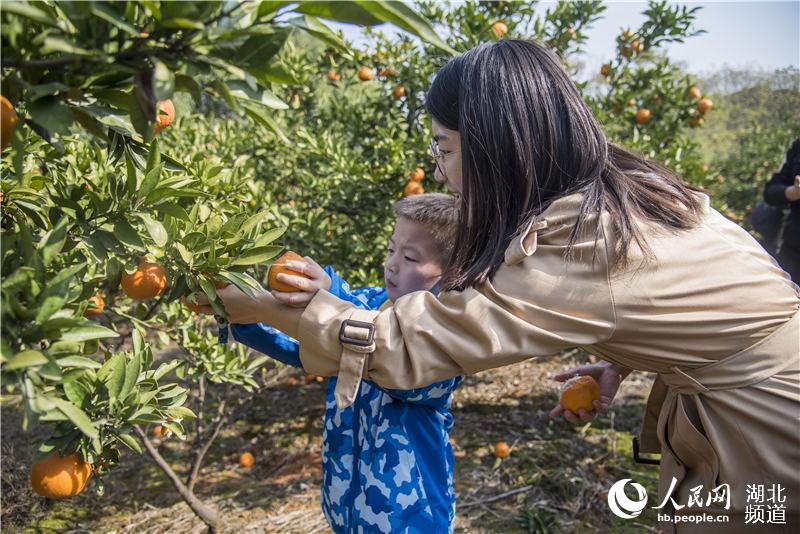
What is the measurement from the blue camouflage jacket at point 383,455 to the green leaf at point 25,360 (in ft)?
2.44

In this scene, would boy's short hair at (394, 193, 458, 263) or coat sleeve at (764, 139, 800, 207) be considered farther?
coat sleeve at (764, 139, 800, 207)

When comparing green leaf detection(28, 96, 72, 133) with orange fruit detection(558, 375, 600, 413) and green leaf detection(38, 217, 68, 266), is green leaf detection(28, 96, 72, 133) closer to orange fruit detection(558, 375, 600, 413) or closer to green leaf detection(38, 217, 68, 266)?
green leaf detection(38, 217, 68, 266)

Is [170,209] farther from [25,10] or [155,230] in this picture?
[25,10]

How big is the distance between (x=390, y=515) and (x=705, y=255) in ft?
3.17

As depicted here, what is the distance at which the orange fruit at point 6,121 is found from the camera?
812 millimetres


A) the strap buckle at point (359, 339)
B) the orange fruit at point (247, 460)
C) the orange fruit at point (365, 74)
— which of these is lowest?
the orange fruit at point (247, 460)

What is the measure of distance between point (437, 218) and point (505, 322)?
71 cm

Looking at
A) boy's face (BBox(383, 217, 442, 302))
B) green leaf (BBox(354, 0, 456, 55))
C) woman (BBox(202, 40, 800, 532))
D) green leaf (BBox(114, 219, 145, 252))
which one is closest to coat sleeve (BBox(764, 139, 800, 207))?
woman (BBox(202, 40, 800, 532))

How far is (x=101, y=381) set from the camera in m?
1.09

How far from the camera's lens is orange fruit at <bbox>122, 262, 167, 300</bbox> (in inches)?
49.3

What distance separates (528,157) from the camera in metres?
1.27

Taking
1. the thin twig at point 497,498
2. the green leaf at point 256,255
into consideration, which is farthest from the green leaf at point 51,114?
the thin twig at point 497,498

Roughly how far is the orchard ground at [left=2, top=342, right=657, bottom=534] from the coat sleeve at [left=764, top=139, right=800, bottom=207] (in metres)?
1.52

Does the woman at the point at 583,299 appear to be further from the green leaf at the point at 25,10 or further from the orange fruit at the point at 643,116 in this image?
the orange fruit at the point at 643,116
